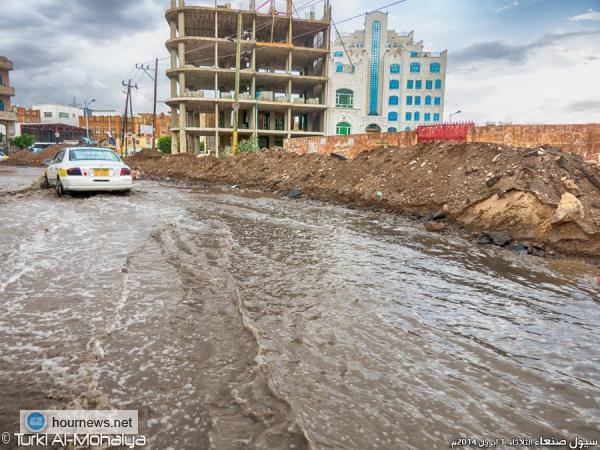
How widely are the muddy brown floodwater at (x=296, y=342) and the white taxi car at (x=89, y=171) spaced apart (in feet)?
17.9

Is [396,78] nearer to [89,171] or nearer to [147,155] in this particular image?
[147,155]

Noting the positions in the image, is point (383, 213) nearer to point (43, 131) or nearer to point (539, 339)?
point (539, 339)

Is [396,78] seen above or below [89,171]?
above

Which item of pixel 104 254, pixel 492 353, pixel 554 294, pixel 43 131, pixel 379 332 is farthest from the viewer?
pixel 43 131

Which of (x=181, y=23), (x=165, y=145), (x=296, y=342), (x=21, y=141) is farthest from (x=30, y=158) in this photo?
(x=296, y=342)

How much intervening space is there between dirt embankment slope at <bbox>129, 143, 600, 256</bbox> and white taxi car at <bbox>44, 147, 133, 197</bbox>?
630cm

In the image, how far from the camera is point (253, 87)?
45375 mm

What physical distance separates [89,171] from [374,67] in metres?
54.0

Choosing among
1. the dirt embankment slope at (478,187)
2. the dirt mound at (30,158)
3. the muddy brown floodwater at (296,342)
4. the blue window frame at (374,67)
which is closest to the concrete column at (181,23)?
the dirt mound at (30,158)

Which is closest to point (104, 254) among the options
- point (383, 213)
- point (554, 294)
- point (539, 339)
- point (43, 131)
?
point (539, 339)

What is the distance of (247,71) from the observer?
147 feet

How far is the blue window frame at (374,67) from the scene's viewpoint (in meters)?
56.8

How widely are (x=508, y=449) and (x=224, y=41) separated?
47.5 m

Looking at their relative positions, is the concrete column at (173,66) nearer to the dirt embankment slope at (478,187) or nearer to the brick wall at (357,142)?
the brick wall at (357,142)
